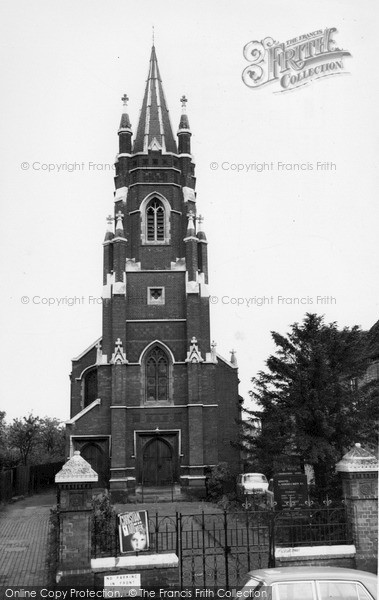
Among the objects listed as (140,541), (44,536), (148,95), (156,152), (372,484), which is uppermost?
(148,95)

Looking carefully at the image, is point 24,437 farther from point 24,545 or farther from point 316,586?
point 316,586

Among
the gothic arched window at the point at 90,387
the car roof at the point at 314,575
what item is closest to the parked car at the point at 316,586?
the car roof at the point at 314,575

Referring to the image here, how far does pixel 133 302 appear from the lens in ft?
110

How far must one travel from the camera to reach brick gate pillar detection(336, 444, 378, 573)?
486 inches

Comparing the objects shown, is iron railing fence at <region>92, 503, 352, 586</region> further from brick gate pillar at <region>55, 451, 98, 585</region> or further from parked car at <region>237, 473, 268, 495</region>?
parked car at <region>237, 473, 268, 495</region>

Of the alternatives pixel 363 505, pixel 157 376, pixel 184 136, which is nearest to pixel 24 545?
pixel 363 505

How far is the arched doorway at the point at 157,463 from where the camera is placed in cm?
3153

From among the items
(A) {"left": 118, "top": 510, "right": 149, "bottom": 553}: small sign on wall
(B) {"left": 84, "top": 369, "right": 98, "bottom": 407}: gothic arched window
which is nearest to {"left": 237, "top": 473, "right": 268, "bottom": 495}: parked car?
(A) {"left": 118, "top": 510, "right": 149, "bottom": 553}: small sign on wall

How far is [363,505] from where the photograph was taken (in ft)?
41.2

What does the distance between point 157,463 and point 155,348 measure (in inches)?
229

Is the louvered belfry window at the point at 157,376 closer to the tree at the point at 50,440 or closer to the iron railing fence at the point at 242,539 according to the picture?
the iron railing fence at the point at 242,539

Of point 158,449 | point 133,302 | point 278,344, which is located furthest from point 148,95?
point 278,344

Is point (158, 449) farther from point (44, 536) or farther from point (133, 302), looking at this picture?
point (44, 536)

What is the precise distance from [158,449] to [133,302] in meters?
7.71
